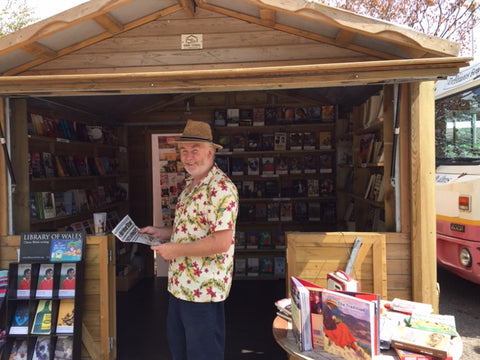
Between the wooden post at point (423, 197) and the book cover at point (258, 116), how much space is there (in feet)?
10.4

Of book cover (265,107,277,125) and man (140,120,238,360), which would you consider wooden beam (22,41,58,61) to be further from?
book cover (265,107,277,125)

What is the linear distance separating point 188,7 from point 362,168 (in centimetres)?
295

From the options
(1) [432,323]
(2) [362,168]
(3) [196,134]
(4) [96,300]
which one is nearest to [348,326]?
(1) [432,323]

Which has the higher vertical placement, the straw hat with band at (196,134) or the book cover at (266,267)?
the straw hat with band at (196,134)

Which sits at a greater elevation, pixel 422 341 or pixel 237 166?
pixel 237 166

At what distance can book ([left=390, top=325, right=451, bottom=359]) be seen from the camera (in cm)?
186

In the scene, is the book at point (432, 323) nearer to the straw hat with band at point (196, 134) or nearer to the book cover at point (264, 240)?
the straw hat with band at point (196, 134)

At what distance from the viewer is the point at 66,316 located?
306cm

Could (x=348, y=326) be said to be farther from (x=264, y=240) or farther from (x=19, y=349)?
(x=264, y=240)

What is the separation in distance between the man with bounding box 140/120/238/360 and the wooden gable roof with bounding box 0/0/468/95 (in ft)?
2.04

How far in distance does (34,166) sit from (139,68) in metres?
1.78

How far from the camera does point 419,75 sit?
252cm

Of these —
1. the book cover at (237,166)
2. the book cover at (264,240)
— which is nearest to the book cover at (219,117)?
the book cover at (237,166)

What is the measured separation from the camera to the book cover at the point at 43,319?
3.03 meters
